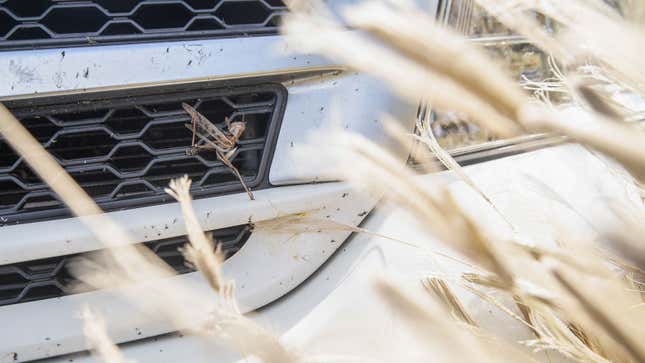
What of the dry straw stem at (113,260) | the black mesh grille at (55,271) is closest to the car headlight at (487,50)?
the black mesh grille at (55,271)

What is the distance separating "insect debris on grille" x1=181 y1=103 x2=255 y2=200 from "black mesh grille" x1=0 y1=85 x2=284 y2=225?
12 mm

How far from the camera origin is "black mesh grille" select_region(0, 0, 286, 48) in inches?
37.0

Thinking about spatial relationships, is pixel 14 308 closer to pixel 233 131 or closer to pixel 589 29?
pixel 233 131

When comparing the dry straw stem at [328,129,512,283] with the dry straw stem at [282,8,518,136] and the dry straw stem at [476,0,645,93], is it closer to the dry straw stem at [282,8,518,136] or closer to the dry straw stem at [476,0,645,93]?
the dry straw stem at [282,8,518,136]

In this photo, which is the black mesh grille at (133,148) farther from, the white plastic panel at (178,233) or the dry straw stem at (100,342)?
the dry straw stem at (100,342)

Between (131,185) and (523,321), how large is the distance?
70 centimetres

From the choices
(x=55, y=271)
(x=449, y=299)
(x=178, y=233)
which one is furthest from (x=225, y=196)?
(x=449, y=299)

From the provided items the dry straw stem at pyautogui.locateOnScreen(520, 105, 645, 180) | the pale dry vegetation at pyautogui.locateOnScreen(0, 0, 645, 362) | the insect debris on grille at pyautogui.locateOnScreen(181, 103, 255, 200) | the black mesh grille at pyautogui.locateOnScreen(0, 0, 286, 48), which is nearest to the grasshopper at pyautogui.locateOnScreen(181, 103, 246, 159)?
the insect debris on grille at pyautogui.locateOnScreen(181, 103, 255, 200)

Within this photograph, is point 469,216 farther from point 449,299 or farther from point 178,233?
point 178,233

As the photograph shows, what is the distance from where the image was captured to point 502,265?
0.60 meters

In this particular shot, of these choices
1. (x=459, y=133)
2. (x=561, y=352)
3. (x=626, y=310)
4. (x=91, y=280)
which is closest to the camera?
(x=626, y=310)

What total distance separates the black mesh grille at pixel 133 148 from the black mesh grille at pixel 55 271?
81 mm

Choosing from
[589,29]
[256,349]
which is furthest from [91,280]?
[589,29]

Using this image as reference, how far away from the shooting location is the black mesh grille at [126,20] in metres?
0.94
